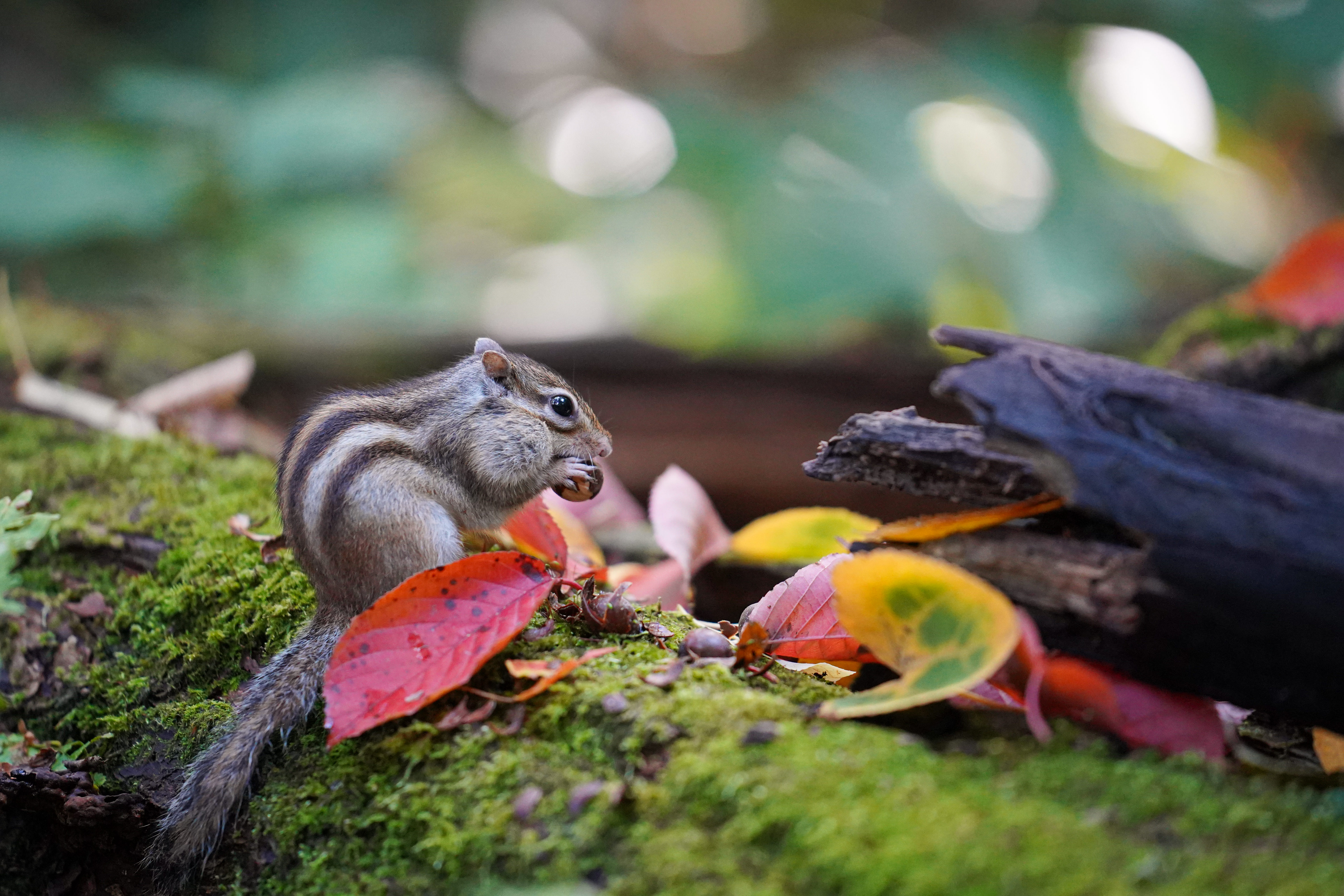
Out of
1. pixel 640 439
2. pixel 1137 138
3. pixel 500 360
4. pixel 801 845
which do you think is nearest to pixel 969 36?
pixel 1137 138

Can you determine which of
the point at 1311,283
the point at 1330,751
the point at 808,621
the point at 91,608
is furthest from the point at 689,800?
the point at 1311,283

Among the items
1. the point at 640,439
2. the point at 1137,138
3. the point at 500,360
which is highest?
the point at 1137,138

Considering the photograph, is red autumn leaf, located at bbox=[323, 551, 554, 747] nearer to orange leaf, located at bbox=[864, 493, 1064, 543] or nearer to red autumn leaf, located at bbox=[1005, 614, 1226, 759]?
orange leaf, located at bbox=[864, 493, 1064, 543]

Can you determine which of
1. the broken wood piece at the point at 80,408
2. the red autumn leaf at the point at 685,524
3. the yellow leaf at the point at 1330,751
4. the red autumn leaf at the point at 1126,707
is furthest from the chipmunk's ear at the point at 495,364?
the yellow leaf at the point at 1330,751

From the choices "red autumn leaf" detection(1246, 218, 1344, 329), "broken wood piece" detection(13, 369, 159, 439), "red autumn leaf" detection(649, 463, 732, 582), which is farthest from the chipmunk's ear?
"red autumn leaf" detection(1246, 218, 1344, 329)

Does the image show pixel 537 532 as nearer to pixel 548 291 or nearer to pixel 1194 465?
pixel 1194 465

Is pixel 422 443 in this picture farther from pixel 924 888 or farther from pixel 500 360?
pixel 924 888
